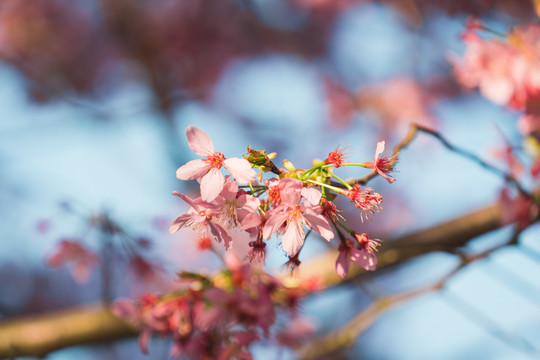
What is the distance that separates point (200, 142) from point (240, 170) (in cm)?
15

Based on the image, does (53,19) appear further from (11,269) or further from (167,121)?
(11,269)

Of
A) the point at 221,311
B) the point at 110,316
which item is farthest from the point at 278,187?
the point at 110,316

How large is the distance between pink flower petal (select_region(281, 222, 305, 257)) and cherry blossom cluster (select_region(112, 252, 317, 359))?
68 centimetres

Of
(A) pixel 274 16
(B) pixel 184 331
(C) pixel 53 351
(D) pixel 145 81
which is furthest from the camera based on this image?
(A) pixel 274 16

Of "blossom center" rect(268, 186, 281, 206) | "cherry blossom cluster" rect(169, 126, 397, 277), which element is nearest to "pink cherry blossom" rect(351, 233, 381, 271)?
"cherry blossom cluster" rect(169, 126, 397, 277)

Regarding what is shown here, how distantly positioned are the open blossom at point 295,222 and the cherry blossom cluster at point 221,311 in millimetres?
678

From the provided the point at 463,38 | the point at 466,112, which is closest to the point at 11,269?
the point at 463,38

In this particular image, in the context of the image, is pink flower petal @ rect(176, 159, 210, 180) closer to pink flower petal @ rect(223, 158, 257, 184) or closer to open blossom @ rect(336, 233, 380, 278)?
pink flower petal @ rect(223, 158, 257, 184)

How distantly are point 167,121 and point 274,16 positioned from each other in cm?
236

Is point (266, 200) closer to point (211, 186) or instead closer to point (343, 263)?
point (211, 186)

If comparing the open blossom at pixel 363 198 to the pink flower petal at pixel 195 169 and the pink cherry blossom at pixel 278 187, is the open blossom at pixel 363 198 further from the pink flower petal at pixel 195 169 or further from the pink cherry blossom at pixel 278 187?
the pink flower petal at pixel 195 169

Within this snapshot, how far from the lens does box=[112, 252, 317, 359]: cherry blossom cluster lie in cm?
158

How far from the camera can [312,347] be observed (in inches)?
96.2

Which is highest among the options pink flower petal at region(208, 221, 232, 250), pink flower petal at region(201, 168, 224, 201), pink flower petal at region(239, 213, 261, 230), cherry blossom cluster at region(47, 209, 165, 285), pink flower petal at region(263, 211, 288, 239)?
cherry blossom cluster at region(47, 209, 165, 285)
